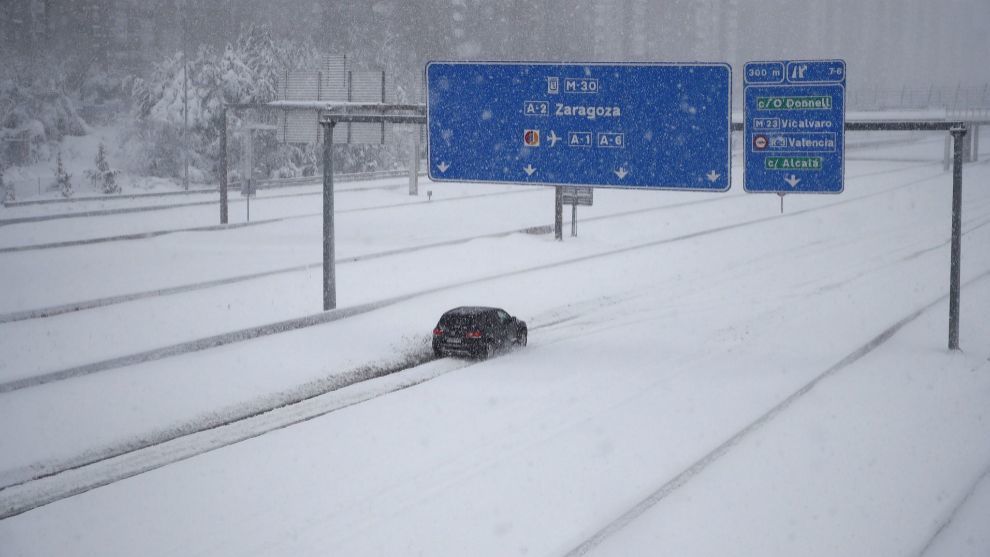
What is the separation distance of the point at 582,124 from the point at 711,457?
30.1 feet

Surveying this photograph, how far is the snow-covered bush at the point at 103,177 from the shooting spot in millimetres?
53781

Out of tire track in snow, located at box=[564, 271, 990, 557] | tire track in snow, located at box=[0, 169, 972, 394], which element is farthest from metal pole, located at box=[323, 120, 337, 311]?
tire track in snow, located at box=[564, 271, 990, 557]

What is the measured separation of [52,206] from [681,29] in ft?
356

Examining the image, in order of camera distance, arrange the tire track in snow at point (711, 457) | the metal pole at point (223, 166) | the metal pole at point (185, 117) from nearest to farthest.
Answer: the tire track in snow at point (711, 457) → the metal pole at point (223, 166) → the metal pole at point (185, 117)

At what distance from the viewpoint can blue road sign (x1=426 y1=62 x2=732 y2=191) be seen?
21203 millimetres

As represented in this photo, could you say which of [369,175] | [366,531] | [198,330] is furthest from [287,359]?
[369,175]

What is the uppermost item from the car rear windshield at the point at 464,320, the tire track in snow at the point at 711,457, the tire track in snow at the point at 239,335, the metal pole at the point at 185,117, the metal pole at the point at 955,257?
the metal pole at the point at 185,117

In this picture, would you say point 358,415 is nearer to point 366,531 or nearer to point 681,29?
point 366,531

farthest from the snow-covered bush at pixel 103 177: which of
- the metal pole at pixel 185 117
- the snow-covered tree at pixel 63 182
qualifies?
the metal pole at pixel 185 117

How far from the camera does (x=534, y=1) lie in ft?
352

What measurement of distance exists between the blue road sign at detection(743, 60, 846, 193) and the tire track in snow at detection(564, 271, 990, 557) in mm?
3675

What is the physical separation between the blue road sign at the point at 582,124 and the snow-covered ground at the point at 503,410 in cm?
373

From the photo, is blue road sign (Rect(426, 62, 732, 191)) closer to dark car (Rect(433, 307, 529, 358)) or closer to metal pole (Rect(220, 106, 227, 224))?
dark car (Rect(433, 307, 529, 358))

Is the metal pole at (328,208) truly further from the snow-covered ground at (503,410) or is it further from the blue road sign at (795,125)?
the blue road sign at (795,125)
